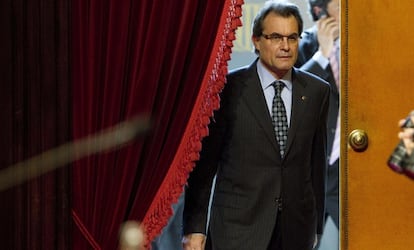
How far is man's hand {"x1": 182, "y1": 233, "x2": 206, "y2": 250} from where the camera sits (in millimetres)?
2449

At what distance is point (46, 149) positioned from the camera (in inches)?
92.8

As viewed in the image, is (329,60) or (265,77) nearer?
(265,77)

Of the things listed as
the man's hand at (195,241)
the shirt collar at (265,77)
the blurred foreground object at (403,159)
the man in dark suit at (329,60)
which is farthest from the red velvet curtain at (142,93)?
the man in dark suit at (329,60)

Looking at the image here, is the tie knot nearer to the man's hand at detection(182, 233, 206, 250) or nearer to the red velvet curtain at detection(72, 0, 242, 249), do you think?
the red velvet curtain at detection(72, 0, 242, 249)

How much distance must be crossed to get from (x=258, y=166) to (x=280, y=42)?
14.5 inches

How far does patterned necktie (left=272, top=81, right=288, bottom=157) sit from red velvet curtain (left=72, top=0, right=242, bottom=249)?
10.7 inches

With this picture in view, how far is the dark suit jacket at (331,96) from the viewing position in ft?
10.3

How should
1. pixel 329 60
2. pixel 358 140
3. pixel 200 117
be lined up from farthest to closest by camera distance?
pixel 329 60 → pixel 358 140 → pixel 200 117

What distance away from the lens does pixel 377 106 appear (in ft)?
8.06

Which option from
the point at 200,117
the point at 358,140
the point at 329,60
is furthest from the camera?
the point at 329,60

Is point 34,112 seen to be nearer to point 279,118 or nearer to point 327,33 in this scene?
point 279,118

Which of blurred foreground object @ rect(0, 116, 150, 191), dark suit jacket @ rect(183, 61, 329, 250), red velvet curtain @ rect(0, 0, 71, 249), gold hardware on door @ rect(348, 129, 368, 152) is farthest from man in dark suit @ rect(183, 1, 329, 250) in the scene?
red velvet curtain @ rect(0, 0, 71, 249)

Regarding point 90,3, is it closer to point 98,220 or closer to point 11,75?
point 11,75

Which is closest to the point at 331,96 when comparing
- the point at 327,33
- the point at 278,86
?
the point at 327,33
